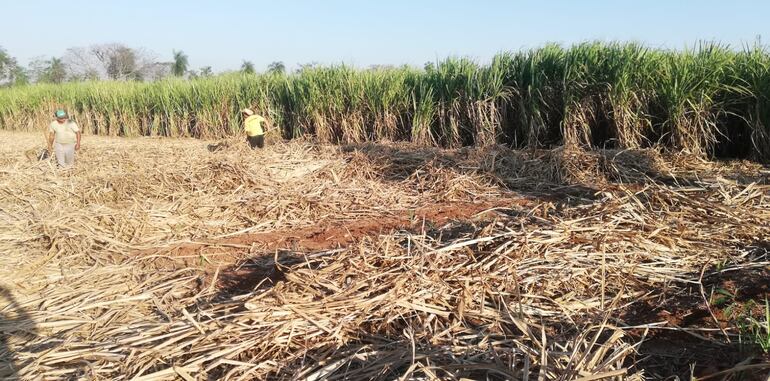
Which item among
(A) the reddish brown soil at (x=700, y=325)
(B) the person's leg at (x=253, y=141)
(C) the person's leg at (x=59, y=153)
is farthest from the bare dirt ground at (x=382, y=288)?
(B) the person's leg at (x=253, y=141)

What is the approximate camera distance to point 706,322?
7.29 ft

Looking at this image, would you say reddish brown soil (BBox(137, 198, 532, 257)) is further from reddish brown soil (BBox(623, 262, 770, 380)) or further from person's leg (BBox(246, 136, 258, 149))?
person's leg (BBox(246, 136, 258, 149))

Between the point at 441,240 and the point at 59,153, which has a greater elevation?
the point at 59,153

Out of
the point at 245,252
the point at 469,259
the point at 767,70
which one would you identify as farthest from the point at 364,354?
the point at 767,70

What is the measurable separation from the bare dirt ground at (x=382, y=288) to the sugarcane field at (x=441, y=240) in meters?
0.02

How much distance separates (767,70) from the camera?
249 inches

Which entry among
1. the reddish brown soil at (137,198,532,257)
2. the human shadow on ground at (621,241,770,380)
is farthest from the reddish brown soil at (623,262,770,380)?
the reddish brown soil at (137,198,532,257)

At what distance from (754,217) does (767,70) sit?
14.0 ft

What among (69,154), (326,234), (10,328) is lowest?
(326,234)

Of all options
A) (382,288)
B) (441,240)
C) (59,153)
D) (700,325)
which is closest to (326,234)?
(441,240)

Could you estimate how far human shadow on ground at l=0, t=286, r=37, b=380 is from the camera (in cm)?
221

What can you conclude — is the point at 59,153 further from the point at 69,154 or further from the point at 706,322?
the point at 706,322

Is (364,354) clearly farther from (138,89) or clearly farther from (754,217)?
(138,89)

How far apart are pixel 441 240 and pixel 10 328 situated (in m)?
2.56
